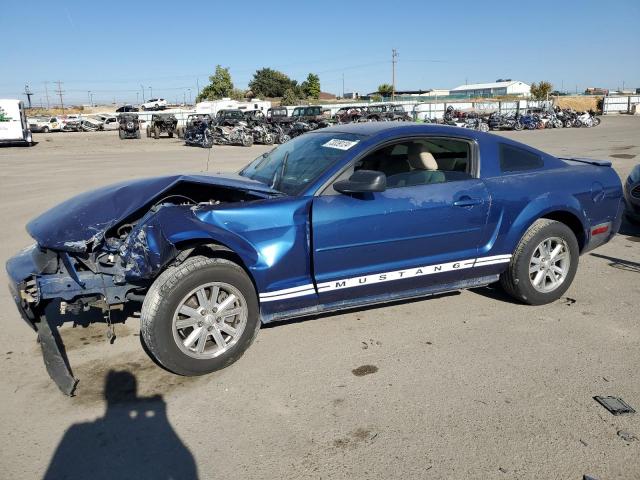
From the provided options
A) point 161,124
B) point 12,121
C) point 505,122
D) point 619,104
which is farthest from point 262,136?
point 619,104

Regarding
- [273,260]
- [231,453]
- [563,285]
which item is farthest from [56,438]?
[563,285]

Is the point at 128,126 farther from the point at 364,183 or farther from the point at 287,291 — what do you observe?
the point at 364,183

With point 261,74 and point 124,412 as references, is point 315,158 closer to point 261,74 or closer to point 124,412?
point 124,412

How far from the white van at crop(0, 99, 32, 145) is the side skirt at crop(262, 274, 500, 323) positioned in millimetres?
28982

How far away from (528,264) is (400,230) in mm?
1301

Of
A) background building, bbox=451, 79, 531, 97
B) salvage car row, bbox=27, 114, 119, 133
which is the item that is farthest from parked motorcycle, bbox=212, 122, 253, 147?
background building, bbox=451, 79, 531, 97

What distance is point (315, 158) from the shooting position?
4.19 metres

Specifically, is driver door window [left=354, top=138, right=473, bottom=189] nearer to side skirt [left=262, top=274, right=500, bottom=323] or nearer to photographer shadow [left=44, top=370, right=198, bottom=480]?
side skirt [left=262, top=274, right=500, bottom=323]

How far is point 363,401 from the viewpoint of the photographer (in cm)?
318

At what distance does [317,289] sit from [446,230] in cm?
112

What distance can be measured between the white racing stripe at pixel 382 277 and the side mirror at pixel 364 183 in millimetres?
651

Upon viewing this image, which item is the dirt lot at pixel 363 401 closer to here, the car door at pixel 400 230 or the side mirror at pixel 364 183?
the car door at pixel 400 230

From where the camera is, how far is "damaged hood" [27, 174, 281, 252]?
3420mm

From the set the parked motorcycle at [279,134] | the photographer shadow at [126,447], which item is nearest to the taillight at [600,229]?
the photographer shadow at [126,447]
